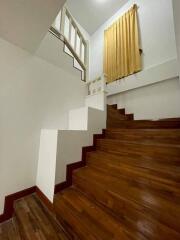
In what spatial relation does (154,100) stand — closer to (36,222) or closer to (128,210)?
(128,210)

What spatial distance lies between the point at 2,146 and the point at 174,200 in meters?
1.85

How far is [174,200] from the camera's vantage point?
0.93 metres

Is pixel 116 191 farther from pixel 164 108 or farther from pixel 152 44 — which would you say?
pixel 152 44

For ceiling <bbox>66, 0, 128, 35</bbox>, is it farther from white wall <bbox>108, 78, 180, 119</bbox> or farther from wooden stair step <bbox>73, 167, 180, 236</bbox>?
wooden stair step <bbox>73, 167, 180, 236</bbox>

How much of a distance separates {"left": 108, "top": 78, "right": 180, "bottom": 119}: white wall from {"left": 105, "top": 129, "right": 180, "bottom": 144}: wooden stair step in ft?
3.74

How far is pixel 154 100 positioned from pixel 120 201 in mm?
2423

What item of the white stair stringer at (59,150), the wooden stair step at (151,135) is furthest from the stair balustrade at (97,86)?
the wooden stair step at (151,135)

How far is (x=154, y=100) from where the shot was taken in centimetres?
281

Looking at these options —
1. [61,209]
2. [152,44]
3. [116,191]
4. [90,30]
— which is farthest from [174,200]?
[90,30]

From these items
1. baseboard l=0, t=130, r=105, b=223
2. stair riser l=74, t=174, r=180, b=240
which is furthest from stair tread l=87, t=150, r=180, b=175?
stair riser l=74, t=174, r=180, b=240

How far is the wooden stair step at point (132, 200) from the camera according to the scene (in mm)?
853

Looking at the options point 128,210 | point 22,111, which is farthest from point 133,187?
point 22,111

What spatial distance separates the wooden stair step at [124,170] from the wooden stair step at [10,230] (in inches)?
40.6

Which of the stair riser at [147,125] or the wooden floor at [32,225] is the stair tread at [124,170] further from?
the stair riser at [147,125]
